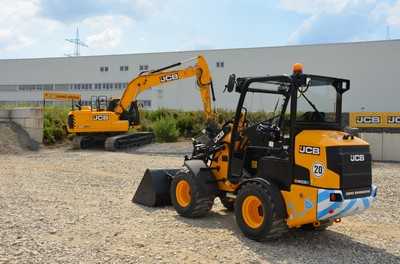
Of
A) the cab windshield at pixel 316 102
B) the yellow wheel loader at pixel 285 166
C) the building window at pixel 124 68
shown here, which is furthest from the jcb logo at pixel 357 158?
the building window at pixel 124 68

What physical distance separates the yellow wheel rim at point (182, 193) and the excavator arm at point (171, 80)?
10150 mm

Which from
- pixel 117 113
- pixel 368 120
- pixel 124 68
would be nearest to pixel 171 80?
pixel 117 113

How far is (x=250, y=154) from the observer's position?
7.54 meters

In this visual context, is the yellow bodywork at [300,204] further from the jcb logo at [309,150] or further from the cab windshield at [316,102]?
the cab windshield at [316,102]

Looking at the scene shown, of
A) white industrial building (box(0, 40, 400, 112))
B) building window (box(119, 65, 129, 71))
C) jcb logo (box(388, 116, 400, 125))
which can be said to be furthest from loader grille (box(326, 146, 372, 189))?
building window (box(119, 65, 129, 71))

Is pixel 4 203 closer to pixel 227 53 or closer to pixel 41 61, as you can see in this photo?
pixel 227 53

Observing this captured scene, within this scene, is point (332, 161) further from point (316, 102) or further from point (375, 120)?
point (375, 120)

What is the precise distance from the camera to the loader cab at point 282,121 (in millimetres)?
6703

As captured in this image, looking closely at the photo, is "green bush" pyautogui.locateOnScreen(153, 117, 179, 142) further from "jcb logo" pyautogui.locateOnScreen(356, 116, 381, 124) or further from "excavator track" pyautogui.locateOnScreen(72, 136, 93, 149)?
"jcb logo" pyautogui.locateOnScreen(356, 116, 381, 124)

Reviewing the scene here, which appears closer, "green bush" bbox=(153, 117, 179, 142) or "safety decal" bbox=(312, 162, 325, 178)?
"safety decal" bbox=(312, 162, 325, 178)

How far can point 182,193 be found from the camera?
8266mm

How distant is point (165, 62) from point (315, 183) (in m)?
46.2

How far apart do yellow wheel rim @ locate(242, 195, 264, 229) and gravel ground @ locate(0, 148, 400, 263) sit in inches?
10.6

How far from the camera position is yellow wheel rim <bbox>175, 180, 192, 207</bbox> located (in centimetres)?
814
